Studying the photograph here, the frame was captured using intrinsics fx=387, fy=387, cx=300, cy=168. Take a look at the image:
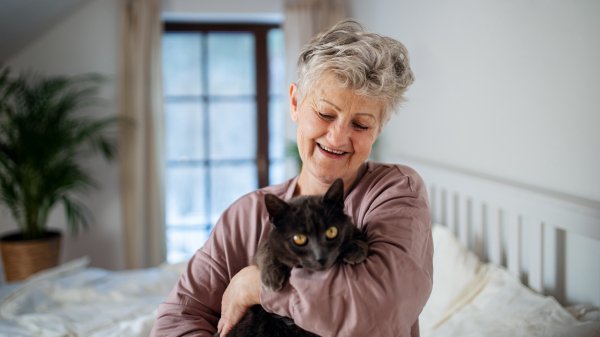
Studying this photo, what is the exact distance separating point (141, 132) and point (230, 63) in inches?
44.9

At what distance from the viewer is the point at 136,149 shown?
367 cm

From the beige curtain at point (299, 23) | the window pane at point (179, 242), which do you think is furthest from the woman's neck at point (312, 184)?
the window pane at point (179, 242)

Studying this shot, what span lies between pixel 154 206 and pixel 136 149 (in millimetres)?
572

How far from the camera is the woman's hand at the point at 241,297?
81 centimetres

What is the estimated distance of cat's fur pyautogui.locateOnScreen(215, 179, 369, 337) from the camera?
72 centimetres

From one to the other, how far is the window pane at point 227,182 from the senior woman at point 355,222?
119 inches

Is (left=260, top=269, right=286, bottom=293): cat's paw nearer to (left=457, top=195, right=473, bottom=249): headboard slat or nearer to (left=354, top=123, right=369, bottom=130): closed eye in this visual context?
(left=354, top=123, right=369, bottom=130): closed eye

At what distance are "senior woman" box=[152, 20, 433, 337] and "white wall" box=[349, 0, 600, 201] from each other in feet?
1.94

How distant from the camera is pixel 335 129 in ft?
3.06

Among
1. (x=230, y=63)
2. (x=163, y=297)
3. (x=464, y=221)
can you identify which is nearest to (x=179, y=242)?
(x=230, y=63)

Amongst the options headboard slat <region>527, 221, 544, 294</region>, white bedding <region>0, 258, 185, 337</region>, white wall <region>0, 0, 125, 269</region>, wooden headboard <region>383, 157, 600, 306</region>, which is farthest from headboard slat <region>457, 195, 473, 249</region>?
white wall <region>0, 0, 125, 269</region>

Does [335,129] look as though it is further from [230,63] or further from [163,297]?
[230,63]

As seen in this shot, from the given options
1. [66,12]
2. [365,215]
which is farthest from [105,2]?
[365,215]

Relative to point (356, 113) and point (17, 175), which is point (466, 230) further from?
point (17, 175)
